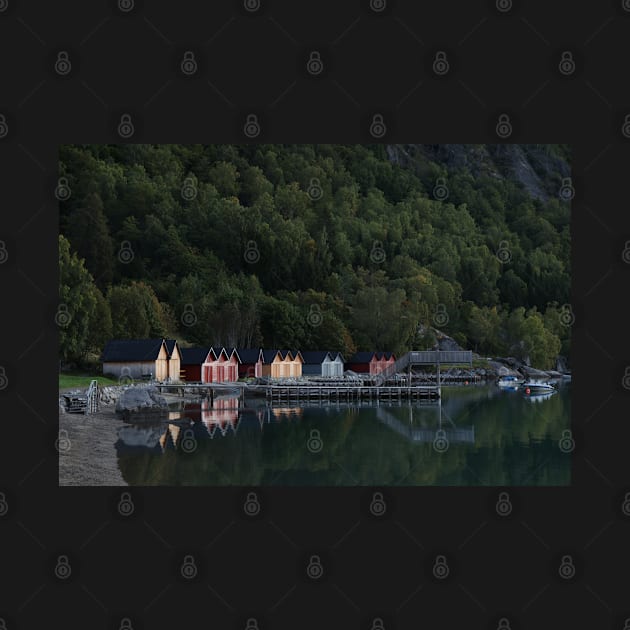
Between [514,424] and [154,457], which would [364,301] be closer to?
[514,424]

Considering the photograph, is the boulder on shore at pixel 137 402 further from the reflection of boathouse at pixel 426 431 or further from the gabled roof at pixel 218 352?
the gabled roof at pixel 218 352

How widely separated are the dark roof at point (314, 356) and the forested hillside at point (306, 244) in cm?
155

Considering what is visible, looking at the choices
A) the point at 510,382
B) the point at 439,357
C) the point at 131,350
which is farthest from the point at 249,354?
the point at 510,382

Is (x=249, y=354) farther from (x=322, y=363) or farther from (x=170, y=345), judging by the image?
(x=170, y=345)

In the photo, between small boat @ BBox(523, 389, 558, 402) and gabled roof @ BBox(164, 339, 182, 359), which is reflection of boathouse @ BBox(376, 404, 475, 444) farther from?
gabled roof @ BBox(164, 339, 182, 359)

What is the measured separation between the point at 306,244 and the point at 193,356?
663cm

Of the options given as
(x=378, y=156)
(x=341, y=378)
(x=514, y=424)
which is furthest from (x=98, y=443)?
(x=341, y=378)

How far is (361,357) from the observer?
37719 millimetres

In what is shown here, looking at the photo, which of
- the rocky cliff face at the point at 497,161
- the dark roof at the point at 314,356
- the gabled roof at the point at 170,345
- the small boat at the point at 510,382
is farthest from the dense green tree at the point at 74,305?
the small boat at the point at 510,382

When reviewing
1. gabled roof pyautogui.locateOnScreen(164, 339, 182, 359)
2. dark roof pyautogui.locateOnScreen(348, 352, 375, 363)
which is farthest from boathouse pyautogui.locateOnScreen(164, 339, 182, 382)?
dark roof pyautogui.locateOnScreen(348, 352, 375, 363)

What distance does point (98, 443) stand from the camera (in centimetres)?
1444

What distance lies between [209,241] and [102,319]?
14.2 ft

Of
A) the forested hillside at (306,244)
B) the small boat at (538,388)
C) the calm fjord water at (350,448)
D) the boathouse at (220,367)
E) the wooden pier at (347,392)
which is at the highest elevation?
the forested hillside at (306,244)

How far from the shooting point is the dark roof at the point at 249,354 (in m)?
34.6
